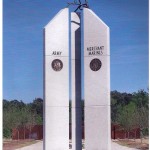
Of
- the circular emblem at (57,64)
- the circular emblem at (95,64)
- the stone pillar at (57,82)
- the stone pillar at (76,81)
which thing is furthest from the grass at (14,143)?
the circular emblem at (95,64)

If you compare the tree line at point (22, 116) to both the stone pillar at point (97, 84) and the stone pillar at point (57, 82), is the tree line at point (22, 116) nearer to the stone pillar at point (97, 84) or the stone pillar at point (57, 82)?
the stone pillar at point (57, 82)

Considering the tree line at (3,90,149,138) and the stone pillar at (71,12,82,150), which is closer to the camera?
the stone pillar at (71,12,82,150)

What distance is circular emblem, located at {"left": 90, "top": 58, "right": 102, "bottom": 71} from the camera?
9102 mm

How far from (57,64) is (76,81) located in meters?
0.65

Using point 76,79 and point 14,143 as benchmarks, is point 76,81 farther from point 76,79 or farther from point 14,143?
point 14,143

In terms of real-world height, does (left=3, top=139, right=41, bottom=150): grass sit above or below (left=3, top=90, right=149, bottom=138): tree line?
below

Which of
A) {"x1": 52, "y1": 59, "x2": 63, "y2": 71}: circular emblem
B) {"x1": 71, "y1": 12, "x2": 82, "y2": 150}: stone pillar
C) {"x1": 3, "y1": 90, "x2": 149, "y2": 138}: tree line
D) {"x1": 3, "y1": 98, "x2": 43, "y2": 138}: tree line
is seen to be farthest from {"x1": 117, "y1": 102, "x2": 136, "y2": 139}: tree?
{"x1": 52, "y1": 59, "x2": 63, "y2": 71}: circular emblem

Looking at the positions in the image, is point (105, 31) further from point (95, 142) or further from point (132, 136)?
point (132, 136)

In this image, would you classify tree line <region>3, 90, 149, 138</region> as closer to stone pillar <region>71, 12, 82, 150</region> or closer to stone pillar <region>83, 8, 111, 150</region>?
stone pillar <region>71, 12, 82, 150</region>

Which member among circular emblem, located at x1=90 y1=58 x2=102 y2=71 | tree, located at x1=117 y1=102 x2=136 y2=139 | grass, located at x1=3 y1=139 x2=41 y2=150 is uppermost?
circular emblem, located at x1=90 y1=58 x2=102 y2=71

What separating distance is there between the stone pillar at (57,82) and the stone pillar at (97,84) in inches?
23.3

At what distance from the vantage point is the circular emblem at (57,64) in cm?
952

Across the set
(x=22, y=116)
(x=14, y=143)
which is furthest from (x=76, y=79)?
(x=22, y=116)

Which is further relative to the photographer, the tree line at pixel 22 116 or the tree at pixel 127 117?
the tree at pixel 127 117
